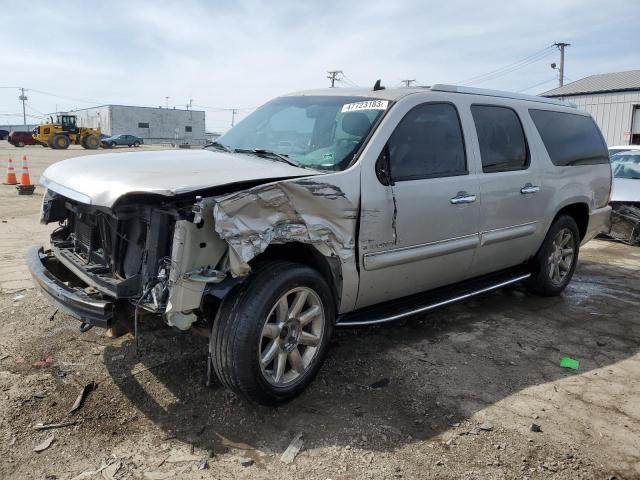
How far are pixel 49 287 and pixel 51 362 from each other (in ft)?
2.29

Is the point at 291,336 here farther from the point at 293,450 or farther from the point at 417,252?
the point at 417,252

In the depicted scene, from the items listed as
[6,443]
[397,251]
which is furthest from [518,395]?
[6,443]

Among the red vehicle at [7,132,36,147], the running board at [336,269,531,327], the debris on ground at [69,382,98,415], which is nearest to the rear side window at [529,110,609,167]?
the running board at [336,269,531,327]

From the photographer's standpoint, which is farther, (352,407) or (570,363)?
(570,363)

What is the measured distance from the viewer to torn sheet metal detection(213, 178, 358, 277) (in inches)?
106

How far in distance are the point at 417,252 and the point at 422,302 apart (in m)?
0.43

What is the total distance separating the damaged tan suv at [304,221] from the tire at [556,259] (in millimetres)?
159

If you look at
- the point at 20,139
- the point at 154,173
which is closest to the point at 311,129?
the point at 154,173

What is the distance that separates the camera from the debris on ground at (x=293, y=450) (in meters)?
2.68

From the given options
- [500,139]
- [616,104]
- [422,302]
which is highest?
[616,104]

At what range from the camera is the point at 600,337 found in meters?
4.51

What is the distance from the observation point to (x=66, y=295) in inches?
117

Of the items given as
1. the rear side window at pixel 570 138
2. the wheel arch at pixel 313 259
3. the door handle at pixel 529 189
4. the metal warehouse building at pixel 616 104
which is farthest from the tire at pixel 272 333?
the metal warehouse building at pixel 616 104

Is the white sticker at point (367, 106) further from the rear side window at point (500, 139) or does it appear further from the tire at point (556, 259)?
the tire at point (556, 259)
